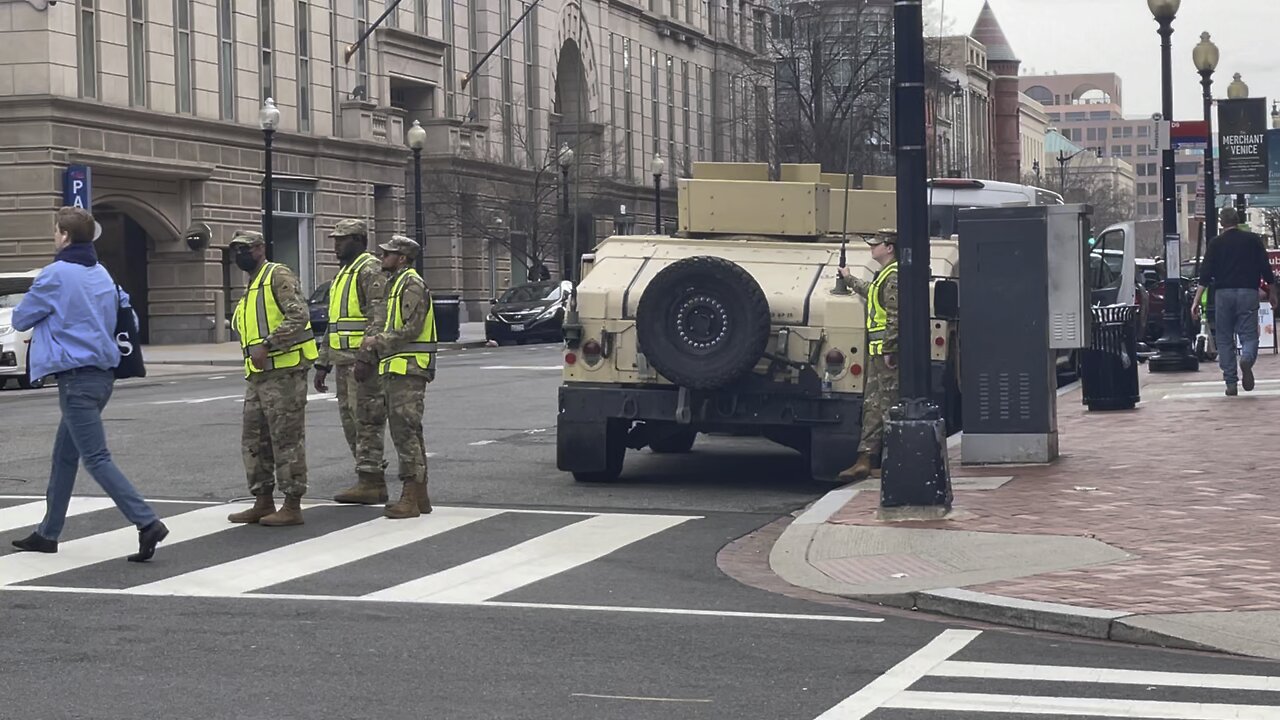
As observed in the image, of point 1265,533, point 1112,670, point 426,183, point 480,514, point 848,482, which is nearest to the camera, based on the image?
point 1112,670

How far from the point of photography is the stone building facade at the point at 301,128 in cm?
3897

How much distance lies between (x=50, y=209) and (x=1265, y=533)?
32572mm

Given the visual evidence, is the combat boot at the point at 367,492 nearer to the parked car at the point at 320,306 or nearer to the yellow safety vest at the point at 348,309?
the yellow safety vest at the point at 348,309

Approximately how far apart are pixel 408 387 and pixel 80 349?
8.26 feet

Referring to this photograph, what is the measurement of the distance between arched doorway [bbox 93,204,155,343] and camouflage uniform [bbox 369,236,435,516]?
3332 centimetres

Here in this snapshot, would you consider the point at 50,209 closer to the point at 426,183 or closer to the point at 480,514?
the point at 426,183

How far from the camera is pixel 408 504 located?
11953 millimetres

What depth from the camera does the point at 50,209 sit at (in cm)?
3862

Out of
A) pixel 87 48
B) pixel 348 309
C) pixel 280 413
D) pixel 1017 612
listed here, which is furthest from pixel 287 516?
pixel 87 48

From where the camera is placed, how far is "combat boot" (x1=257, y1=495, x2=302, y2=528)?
11.5 metres

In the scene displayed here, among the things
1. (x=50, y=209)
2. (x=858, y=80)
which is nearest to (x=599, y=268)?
(x=50, y=209)

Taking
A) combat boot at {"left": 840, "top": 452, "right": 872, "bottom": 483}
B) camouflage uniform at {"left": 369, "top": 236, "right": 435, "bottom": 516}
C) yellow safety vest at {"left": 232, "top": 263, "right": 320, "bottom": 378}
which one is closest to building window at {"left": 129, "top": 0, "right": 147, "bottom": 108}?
combat boot at {"left": 840, "top": 452, "right": 872, "bottom": 483}

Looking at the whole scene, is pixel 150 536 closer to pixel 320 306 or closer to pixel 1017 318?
pixel 1017 318

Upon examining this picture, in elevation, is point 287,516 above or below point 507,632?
above
